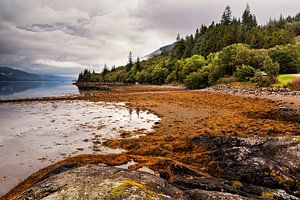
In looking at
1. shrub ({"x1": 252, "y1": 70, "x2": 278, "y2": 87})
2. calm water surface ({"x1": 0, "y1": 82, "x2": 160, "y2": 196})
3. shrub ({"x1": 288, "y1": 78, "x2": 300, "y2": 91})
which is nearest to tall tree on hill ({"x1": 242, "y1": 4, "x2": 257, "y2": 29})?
shrub ({"x1": 252, "y1": 70, "x2": 278, "y2": 87})

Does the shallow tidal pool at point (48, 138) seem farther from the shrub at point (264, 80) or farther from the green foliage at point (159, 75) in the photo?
the green foliage at point (159, 75)

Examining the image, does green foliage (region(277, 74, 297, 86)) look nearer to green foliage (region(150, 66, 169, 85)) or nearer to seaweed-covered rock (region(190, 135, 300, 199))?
seaweed-covered rock (region(190, 135, 300, 199))

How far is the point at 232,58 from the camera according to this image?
75.8 meters

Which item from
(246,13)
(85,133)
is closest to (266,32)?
(246,13)

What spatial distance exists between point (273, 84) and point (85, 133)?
159 feet

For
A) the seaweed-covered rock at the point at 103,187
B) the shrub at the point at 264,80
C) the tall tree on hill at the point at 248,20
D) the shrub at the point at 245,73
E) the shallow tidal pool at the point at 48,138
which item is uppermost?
the tall tree on hill at the point at 248,20

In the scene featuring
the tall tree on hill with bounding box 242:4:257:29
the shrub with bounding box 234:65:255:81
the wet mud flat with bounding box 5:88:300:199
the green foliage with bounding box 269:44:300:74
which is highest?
the tall tree on hill with bounding box 242:4:257:29

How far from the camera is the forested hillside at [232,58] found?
65938mm

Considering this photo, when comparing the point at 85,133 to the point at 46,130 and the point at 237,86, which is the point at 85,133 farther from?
the point at 237,86

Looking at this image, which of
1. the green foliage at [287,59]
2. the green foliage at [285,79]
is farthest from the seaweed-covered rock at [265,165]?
the green foliage at [287,59]

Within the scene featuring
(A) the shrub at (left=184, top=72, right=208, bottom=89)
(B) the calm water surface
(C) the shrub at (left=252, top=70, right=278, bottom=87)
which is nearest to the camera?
(B) the calm water surface

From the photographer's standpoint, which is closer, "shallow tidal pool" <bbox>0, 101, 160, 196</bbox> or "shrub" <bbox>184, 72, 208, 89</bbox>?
"shallow tidal pool" <bbox>0, 101, 160, 196</bbox>

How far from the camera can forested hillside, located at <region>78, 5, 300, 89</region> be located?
65938 millimetres

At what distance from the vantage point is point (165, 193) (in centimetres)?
668
